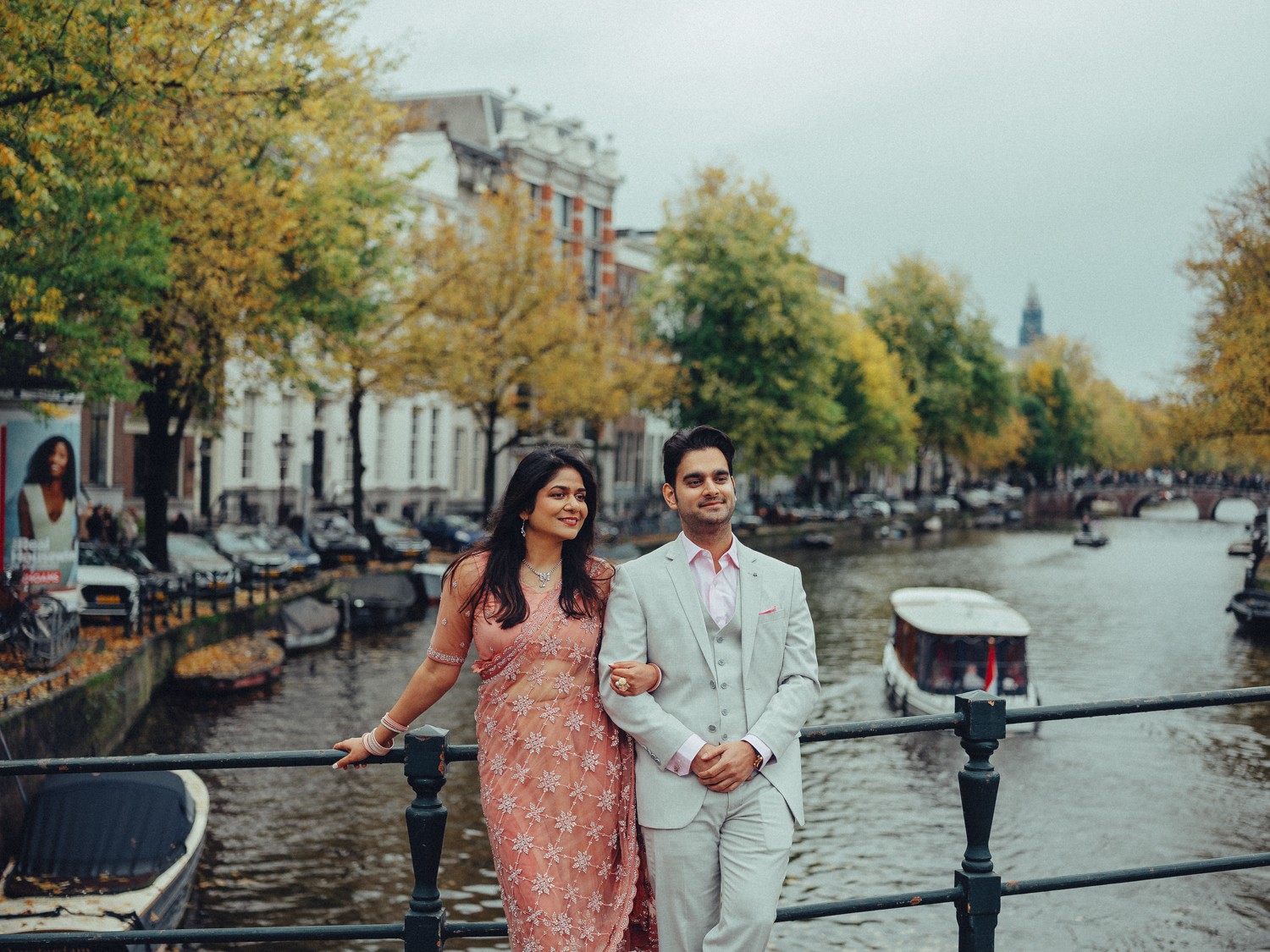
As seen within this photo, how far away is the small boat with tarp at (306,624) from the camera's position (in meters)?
29.7

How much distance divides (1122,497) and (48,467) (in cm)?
9927

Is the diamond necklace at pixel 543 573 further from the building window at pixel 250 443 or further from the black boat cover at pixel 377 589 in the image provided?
the building window at pixel 250 443

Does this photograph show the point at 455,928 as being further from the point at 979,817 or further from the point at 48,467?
the point at 48,467

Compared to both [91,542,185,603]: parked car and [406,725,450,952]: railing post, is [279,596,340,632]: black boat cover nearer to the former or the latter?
[91,542,185,603]: parked car

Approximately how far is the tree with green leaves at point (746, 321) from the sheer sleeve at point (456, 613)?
51.9m

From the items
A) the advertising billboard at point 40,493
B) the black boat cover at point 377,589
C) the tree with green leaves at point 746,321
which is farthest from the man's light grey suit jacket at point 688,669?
the tree with green leaves at point 746,321

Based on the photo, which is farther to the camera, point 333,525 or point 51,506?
point 333,525

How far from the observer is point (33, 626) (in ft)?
60.4

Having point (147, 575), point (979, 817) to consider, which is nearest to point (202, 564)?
point (147, 575)

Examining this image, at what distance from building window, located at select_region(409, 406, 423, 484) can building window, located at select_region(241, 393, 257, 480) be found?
10731 millimetres

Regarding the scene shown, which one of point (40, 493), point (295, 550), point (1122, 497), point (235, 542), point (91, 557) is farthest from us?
point (1122, 497)

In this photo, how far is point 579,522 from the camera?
175 inches

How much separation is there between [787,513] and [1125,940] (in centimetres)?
5660

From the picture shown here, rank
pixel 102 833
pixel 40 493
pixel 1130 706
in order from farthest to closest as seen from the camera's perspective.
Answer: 1. pixel 40 493
2. pixel 102 833
3. pixel 1130 706
